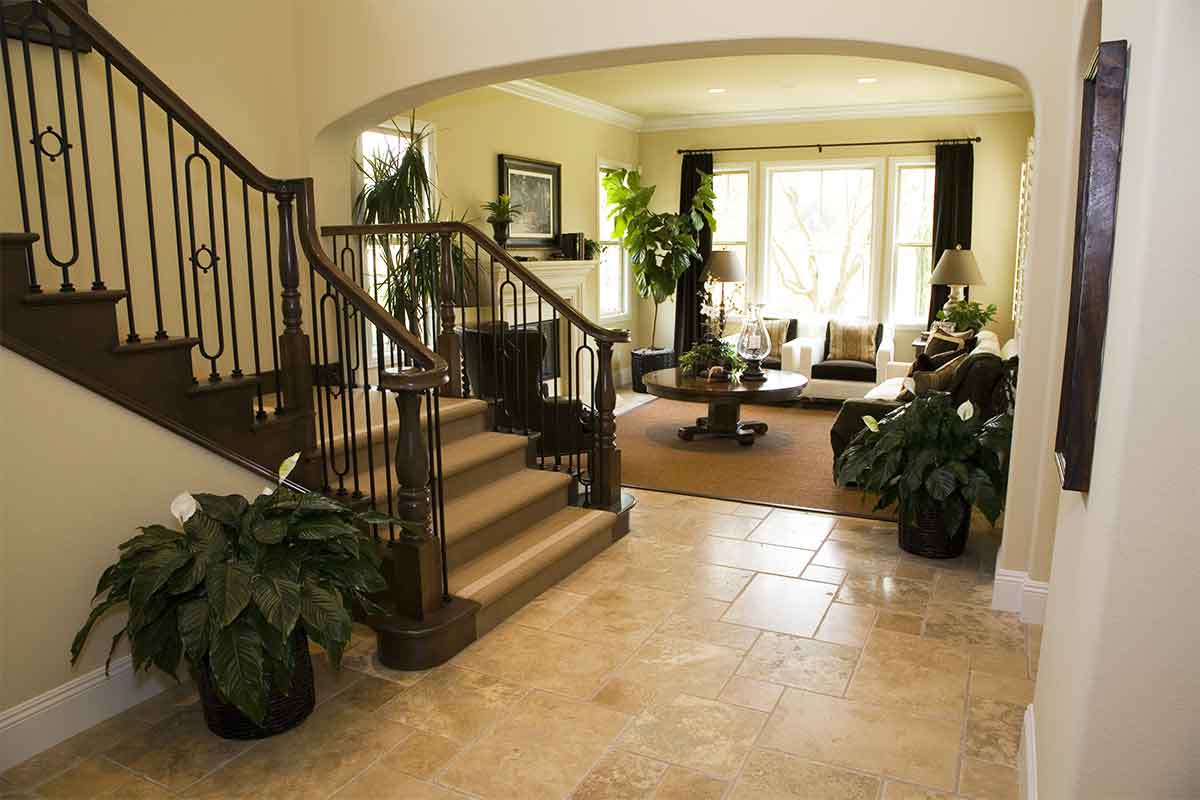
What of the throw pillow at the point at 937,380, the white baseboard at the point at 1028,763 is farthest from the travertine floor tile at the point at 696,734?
the throw pillow at the point at 937,380

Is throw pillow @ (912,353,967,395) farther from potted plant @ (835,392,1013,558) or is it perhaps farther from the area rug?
the area rug

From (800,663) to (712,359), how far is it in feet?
12.7

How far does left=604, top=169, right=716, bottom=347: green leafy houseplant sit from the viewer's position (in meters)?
8.77

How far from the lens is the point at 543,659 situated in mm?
3209

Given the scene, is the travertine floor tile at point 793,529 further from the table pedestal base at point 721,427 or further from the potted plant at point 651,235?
the potted plant at point 651,235

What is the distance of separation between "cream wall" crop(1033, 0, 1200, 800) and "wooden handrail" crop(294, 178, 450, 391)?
76.9 inches

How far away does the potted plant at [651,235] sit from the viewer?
28.8ft

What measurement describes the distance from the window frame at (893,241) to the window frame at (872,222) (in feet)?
0.16

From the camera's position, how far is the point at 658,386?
6516mm

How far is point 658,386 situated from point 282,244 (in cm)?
377

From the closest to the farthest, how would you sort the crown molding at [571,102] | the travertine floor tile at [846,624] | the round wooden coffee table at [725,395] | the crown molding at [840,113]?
the travertine floor tile at [846,624] < the round wooden coffee table at [725,395] < the crown molding at [571,102] < the crown molding at [840,113]

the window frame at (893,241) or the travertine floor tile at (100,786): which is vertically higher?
the window frame at (893,241)

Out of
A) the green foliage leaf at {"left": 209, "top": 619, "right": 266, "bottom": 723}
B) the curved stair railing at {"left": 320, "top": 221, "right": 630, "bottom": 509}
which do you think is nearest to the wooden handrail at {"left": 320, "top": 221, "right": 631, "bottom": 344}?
the curved stair railing at {"left": 320, "top": 221, "right": 630, "bottom": 509}

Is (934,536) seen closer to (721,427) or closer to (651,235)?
(721,427)
